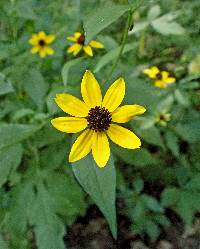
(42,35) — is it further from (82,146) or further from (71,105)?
(82,146)

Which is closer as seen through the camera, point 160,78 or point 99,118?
point 99,118

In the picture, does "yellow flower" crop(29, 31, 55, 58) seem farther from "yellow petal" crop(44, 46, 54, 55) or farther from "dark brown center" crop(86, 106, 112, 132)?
"dark brown center" crop(86, 106, 112, 132)

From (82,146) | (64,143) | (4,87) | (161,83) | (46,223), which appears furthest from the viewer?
(161,83)

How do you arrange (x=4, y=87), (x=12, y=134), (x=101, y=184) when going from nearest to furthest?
1. (x=101, y=184)
2. (x=4, y=87)
3. (x=12, y=134)

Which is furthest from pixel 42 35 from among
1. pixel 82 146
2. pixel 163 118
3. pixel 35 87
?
pixel 82 146

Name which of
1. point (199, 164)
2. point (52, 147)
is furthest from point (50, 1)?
point (199, 164)

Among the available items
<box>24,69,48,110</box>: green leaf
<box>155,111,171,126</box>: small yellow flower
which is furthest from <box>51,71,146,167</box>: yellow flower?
<box>155,111,171,126</box>: small yellow flower

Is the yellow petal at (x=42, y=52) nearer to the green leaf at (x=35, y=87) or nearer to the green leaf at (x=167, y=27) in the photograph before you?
the green leaf at (x=35, y=87)

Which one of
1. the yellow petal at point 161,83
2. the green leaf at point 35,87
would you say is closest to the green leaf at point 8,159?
the green leaf at point 35,87
